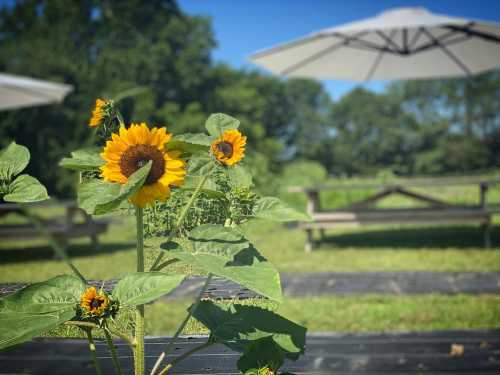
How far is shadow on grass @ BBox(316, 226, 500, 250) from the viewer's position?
5.49 metres

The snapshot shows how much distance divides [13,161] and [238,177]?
0.93ft

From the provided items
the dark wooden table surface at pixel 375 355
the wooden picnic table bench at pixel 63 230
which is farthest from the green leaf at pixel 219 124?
the wooden picnic table bench at pixel 63 230

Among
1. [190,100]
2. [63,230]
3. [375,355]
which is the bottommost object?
[375,355]

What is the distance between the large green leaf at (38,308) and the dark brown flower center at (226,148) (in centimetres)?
23

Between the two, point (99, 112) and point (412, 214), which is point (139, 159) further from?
point (412, 214)

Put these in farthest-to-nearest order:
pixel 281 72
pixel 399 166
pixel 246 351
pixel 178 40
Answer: pixel 399 166
pixel 178 40
pixel 281 72
pixel 246 351

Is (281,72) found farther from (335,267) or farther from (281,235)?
(335,267)

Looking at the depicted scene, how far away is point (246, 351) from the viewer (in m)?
0.68

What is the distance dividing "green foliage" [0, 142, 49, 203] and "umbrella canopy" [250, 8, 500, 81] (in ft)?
14.8

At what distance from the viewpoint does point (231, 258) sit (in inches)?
22.4

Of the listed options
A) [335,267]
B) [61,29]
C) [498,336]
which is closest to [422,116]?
[61,29]

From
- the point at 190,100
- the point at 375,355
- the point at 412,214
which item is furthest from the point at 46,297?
the point at 190,100

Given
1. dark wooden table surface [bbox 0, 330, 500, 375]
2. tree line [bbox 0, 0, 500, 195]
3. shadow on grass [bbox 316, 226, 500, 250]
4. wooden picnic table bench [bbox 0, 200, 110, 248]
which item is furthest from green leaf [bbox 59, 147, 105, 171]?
tree line [bbox 0, 0, 500, 195]

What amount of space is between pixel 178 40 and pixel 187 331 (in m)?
19.8
